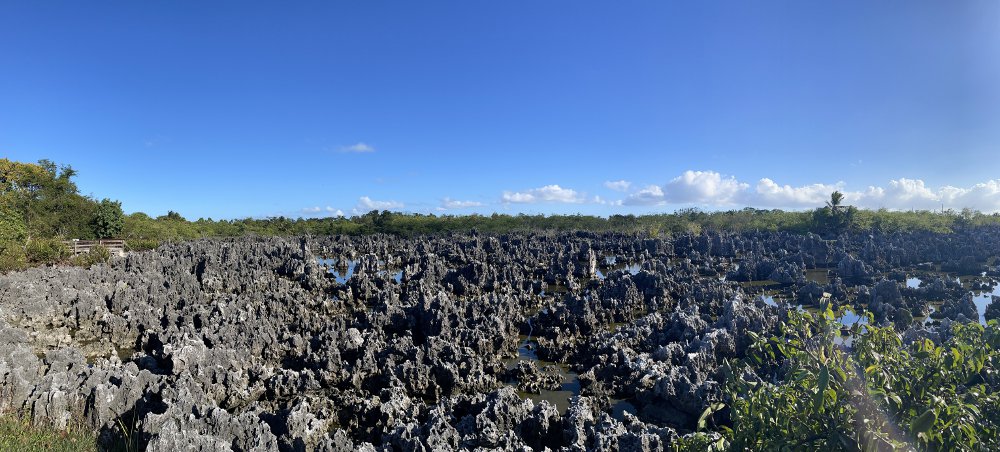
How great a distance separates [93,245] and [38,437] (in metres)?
30.4

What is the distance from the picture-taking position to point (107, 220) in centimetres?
3650

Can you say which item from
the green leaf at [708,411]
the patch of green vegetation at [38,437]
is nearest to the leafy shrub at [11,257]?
the patch of green vegetation at [38,437]

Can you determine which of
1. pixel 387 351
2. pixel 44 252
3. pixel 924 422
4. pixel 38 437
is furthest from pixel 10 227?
pixel 924 422

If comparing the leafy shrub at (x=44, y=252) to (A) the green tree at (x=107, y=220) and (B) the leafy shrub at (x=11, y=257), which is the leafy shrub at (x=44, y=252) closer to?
(B) the leafy shrub at (x=11, y=257)

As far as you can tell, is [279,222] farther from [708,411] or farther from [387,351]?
[708,411]

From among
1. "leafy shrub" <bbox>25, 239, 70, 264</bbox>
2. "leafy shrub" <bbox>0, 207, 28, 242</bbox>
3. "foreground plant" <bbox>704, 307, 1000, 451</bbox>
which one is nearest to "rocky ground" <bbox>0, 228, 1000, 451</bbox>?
"foreground plant" <bbox>704, 307, 1000, 451</bbox>

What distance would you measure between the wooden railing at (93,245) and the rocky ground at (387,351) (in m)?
4.22

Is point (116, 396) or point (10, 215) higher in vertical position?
point (10, 215)

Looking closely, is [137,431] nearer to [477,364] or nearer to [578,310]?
[477,364]

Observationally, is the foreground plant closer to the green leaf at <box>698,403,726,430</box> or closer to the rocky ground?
the green leaf at <box>698,403,726,430</box>

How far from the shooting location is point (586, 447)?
24.2 feet

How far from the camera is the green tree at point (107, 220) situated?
119 ft

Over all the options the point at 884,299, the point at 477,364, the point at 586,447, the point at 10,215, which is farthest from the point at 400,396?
the point at 10,215

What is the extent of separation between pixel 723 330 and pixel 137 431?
1250 cm
